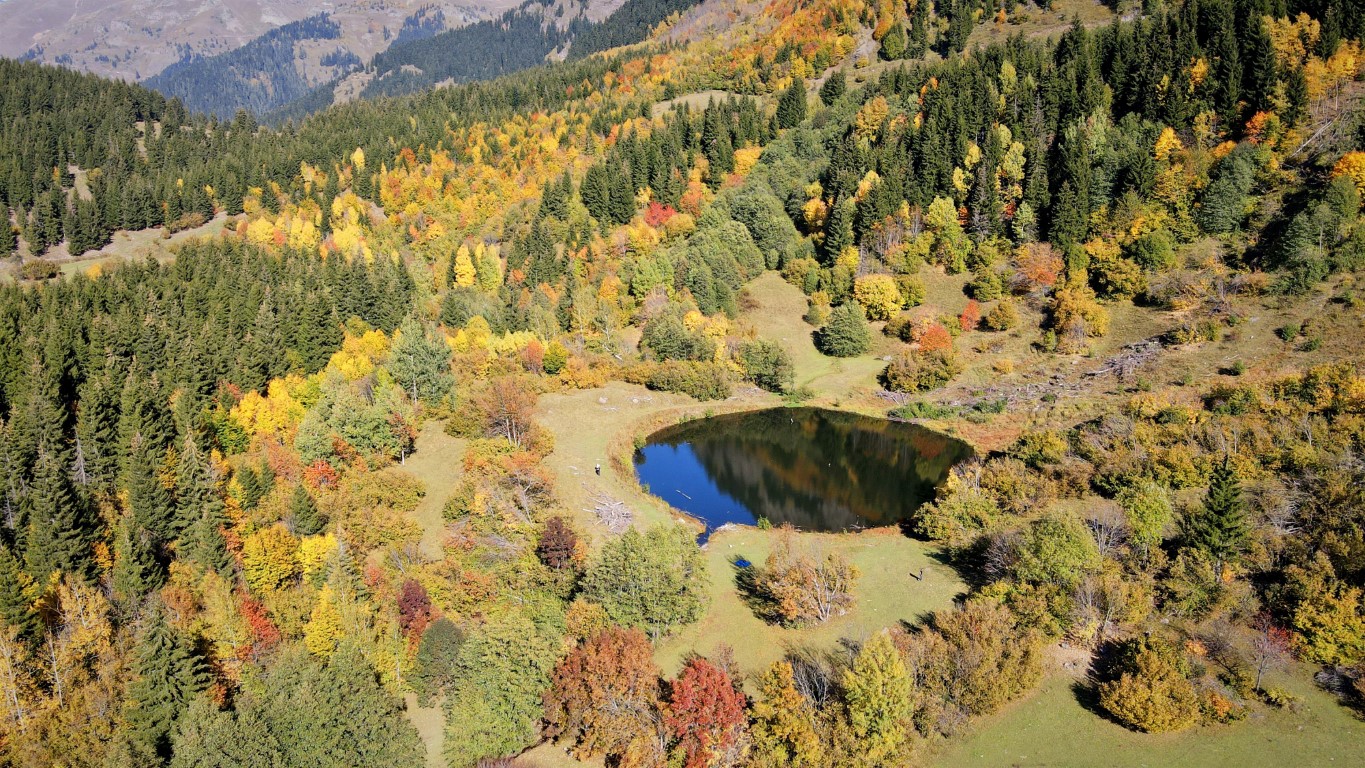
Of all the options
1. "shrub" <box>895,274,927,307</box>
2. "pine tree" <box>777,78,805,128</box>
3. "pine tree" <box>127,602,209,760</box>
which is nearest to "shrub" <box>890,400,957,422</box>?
"shrub" <box>895,274,927,307</box>

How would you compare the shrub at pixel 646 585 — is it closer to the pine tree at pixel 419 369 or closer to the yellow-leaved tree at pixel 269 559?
the yellow-leaved tree at pixel 269 559

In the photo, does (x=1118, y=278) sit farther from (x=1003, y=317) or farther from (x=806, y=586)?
(x=806, y=586)

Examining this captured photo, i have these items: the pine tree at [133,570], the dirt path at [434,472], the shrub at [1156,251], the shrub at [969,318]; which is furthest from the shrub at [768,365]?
the pine tree at [133,570]

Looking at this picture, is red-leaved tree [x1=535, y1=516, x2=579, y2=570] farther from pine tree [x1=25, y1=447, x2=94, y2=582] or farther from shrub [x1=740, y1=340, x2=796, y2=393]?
shrub [x1=740, y1=340, x2=796, y2=393]

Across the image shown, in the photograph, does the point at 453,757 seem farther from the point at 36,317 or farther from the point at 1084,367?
the point at 36,317

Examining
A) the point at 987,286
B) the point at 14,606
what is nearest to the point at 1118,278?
the point at 987,286

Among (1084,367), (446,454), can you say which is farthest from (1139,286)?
(446,454)
